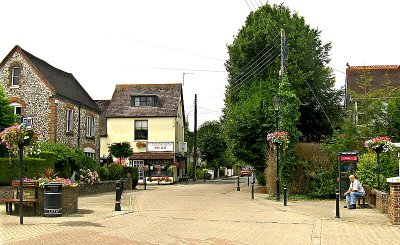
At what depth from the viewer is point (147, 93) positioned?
166 feet

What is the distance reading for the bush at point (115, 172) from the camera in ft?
113

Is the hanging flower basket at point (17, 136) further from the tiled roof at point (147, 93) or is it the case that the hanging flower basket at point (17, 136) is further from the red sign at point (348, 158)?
the tiled roof at point (147, 93)

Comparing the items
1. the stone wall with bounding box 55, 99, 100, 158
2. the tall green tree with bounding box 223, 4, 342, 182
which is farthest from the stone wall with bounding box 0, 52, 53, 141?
the tall green tree with bounding box 223, 4, 342, 182

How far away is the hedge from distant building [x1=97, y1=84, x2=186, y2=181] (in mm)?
23898

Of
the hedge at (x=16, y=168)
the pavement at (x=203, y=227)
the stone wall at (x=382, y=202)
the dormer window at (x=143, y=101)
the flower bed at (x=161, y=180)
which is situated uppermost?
the dormer window at (x=143, y=101)

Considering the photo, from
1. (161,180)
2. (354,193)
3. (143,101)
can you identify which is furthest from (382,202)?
(143,101)

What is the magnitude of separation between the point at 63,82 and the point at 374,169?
2695cm

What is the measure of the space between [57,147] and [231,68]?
17938 mm

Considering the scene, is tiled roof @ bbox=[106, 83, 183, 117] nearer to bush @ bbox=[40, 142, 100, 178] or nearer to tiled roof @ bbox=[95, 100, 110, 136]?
tiled roof @ bbox=[95, 100, 110, 136]

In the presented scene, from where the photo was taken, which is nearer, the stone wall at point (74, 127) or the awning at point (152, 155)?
the stone wall at point (74, 127)

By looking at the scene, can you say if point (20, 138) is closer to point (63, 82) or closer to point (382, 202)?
point (382, 202)

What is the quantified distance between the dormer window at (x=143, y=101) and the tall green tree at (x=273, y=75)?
490 inches

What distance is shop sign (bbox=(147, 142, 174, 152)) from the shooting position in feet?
158

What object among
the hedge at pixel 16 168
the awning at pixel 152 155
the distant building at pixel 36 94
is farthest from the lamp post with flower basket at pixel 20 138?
the awning at pixel 152 155
